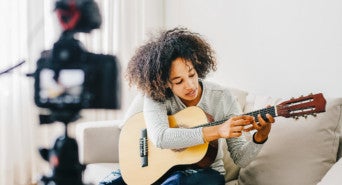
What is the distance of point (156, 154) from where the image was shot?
1327 millimetres

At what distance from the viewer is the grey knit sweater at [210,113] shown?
3.90 ft

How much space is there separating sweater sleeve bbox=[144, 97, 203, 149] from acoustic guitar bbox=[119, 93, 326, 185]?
0.05 meters

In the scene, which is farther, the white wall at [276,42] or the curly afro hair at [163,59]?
the white wall at [276,42]

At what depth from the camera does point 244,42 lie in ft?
6.51

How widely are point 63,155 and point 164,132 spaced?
926mm

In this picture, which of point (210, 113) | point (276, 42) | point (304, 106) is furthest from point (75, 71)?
point (276, 42)

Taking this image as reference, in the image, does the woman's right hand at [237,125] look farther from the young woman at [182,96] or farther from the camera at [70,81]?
the camera at [70,81]

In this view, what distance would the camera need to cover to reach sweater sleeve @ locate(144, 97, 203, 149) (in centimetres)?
114

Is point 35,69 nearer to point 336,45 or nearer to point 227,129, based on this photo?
point 227,129

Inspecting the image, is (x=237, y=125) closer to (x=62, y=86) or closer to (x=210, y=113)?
(x=210, y=113)

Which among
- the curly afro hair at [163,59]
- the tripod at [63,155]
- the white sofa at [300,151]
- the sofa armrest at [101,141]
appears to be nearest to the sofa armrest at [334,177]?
the white sofa at [300,151]

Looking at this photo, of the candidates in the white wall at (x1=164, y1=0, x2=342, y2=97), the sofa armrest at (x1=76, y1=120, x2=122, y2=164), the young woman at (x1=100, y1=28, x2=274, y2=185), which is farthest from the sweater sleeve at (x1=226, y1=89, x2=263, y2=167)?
the sofa armrest at (x1=76, y1=120, x2=122, y2=164)

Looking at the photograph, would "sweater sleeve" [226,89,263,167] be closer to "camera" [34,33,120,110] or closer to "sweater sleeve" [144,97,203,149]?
"sweater sleeve" [144,97,203,149]

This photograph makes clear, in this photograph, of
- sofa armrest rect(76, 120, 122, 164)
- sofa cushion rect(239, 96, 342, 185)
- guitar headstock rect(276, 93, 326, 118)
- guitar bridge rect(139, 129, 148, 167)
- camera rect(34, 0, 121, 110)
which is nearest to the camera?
camera rect(34, 0, 121, 110)
